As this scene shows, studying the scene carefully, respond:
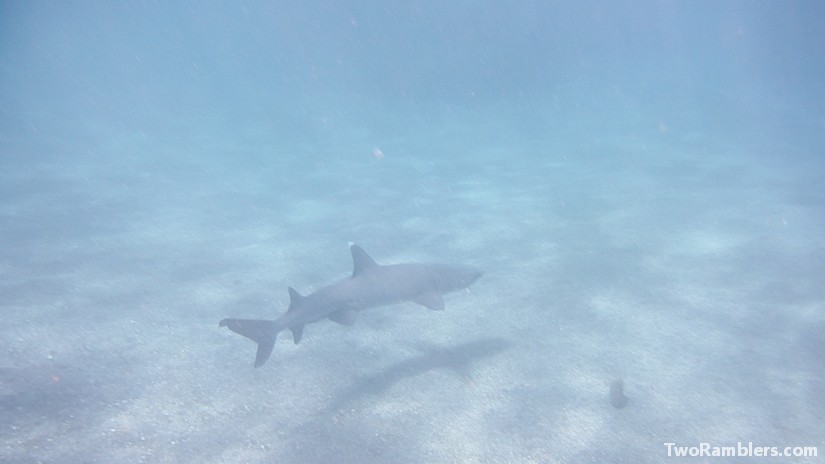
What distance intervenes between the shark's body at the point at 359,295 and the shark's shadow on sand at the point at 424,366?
46.7 inches

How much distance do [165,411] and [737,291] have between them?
40.8ft

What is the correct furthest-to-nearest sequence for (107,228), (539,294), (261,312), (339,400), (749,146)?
1. (749,146)
2. (107,228)
3. (539,294)
4. (261,312)
5. (339,400)

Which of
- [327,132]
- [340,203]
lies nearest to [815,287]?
[340,203]

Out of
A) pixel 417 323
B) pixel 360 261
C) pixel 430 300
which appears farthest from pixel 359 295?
pixel 417 323

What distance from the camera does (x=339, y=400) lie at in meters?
7.42

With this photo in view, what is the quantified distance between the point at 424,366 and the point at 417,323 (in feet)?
5.30

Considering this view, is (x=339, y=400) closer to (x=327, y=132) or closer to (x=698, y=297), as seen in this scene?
(x=698, y=297)

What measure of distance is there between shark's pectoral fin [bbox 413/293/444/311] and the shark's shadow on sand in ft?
3.80

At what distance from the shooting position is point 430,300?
8.33 metres

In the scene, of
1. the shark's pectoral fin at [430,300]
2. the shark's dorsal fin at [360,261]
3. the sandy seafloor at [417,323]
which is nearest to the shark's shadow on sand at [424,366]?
the sandy seafloor at [417,323]

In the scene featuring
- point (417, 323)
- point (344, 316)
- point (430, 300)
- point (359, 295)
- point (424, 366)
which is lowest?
point (424, 366)

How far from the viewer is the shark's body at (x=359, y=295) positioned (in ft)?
23.7

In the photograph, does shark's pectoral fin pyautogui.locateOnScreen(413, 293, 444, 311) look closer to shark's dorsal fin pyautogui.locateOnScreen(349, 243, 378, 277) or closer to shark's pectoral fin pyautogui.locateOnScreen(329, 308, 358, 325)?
shark's dorsal fin pyautogui.locateOnScreen(349, 243, 378, 277)

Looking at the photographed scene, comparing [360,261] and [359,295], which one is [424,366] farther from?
[360,261]
